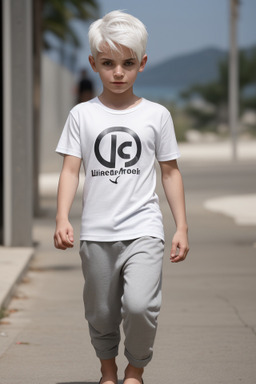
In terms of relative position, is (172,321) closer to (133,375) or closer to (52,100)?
(133,375)

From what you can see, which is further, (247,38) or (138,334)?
(247,38)

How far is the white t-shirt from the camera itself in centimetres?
503

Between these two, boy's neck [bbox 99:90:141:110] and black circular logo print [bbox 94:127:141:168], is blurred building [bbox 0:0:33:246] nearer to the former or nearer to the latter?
boy's neck [bbox 99:90:141:110]

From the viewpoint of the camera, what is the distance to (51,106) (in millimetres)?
52906

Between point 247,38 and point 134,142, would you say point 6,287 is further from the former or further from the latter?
point 247,38

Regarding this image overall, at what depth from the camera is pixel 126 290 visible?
495 centimetres

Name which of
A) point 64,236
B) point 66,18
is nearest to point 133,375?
point 64,236

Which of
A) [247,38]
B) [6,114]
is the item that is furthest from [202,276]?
[247,38]

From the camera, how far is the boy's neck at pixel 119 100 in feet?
16.9

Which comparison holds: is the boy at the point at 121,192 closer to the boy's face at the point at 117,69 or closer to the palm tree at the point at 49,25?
the boy's face at the point at 117,69

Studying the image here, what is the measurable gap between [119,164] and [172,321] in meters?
2.61

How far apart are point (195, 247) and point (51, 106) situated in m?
42.0

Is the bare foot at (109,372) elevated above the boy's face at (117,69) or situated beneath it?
situated beneath

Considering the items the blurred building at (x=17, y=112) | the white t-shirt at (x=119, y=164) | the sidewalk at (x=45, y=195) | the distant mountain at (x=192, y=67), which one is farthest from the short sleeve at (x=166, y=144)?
the distant mountain at (x=192, y=67)
